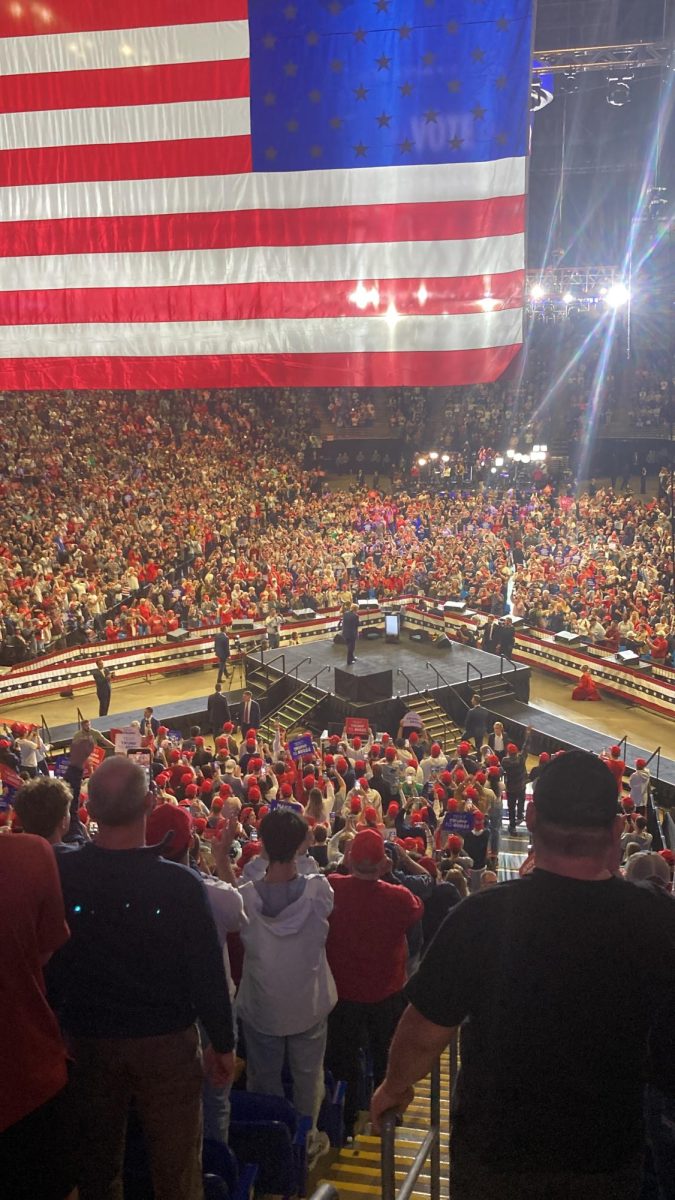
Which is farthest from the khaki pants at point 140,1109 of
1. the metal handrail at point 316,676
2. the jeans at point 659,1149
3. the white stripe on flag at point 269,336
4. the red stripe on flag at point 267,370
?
the metal handrail at point 316,676

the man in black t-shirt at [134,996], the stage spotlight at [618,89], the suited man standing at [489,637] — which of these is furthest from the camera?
the stage spotlight at [618,89]

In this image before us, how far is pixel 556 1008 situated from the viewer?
7.17 ft

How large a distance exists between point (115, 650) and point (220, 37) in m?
17.1

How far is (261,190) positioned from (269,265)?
587 mm

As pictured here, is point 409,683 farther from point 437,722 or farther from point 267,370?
point 267,370

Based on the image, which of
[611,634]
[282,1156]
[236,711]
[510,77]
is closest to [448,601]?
[611,634]

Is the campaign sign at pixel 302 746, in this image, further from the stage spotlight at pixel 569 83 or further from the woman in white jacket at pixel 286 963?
the stage spotlight at pixel 569 83

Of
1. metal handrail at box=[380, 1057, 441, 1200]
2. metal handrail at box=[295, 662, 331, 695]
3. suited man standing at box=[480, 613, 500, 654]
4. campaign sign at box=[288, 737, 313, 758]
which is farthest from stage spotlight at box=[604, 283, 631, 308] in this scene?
metal handrail at box=[380, 1057, 441, 1200]

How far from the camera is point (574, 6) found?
2280 cm

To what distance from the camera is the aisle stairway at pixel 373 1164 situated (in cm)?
407

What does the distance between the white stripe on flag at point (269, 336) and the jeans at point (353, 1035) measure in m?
5.31

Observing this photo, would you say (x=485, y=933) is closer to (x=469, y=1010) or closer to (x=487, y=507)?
(x=469, y=1010)

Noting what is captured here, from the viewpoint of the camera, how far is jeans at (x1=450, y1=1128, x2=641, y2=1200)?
2203 millimetres

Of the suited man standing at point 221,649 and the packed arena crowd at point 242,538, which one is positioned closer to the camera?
the suited man standing at point 221,649
